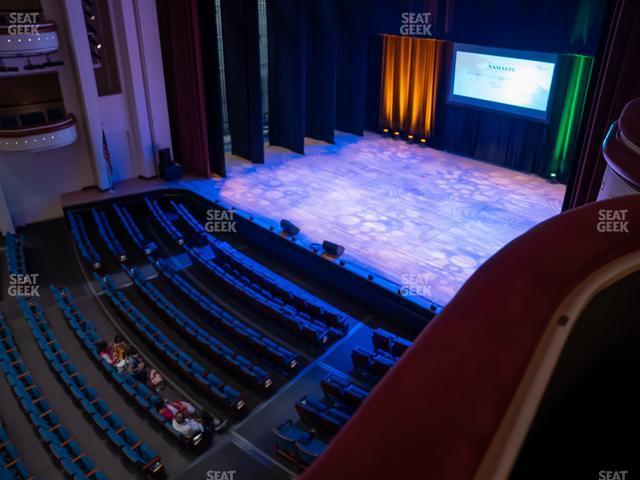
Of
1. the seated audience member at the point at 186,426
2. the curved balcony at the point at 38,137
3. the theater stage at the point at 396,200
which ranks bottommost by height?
the seated audience member at the point at 186,426

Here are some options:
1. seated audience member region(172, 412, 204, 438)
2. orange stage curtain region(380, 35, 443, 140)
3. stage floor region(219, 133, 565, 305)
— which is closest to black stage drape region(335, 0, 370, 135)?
orange stage curtain region(380, 35, 443, 140)

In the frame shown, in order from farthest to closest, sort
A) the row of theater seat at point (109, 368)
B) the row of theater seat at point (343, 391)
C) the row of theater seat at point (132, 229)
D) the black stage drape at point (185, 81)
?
the black stage drape at point (185, 81)
the row of theater seat at point (132, 229)
the row of theater seat at point (343, 391)
the row of theater seat at point (109, 368)

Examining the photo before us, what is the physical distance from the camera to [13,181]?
1052cm

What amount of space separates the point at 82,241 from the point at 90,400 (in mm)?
4303

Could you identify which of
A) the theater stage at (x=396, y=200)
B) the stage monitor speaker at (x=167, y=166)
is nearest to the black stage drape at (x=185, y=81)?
the stage monitor speaker at (x=167, y=166)

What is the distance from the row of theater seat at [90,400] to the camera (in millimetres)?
5398

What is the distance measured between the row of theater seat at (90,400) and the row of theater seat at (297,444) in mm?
1236

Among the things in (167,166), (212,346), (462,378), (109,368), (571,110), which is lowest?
(109,368)

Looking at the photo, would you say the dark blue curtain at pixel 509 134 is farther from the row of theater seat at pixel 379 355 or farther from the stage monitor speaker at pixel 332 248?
the row of theater seat at pixel 379 355

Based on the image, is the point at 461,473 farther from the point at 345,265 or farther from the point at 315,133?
the point at 315,133

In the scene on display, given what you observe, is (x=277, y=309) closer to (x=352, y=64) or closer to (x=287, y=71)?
(x=287, y=71)

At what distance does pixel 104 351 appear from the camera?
7.08m

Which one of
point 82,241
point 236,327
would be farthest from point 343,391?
point 82,241

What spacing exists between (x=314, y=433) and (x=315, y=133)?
33.0 feet
